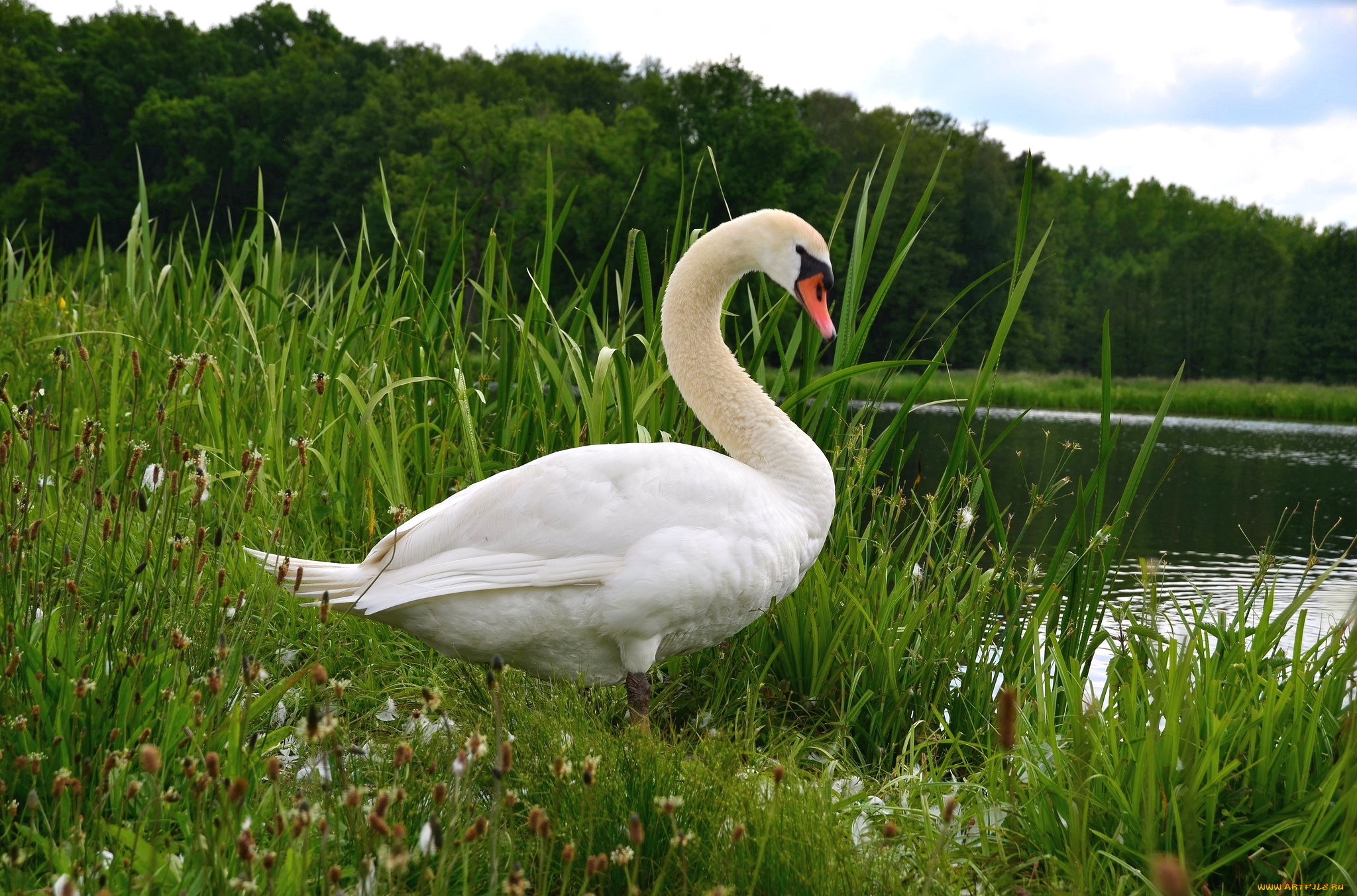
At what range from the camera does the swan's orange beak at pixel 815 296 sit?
10.8 feet

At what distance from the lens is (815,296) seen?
3.33m

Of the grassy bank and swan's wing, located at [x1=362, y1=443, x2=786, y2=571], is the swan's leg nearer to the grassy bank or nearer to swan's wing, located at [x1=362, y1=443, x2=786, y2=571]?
swan's wing, located at [x1=362, y1=443, x2=786, y2=571]

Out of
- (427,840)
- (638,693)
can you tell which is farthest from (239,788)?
(638,693)

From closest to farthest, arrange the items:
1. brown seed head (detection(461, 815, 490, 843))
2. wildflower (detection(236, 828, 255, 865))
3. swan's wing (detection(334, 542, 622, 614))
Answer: wildflower (detection(236, 828, 255, 865))
brown seed head (detection(461, 815, 490, 843))
swan's wing (detection(334, 542, 622, 614))

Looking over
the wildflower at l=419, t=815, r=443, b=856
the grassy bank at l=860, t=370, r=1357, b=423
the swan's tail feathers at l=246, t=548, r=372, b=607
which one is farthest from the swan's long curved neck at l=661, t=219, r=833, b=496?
the grassy bank at l=860, t=370, r=1357, b=423

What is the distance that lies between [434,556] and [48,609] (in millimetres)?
886

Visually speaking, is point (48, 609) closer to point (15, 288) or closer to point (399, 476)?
point (399, 476)

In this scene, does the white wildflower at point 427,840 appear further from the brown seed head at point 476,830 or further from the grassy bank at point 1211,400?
the grassy bank at point 1211,400

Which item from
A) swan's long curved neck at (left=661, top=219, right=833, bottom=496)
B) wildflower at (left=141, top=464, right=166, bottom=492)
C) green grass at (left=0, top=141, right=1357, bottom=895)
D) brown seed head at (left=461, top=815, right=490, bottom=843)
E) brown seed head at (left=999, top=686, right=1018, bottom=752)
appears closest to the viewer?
brown seed head at (left=999, top=686, right=1018, bottom=752)

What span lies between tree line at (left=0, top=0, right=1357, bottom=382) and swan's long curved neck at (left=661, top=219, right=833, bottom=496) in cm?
3606

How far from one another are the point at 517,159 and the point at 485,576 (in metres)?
50.9

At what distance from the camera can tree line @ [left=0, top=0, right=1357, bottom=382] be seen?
4459 centimetres

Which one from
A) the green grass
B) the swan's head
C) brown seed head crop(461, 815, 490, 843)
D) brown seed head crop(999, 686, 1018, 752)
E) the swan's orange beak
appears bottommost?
the green grass

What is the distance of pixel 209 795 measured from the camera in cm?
182
